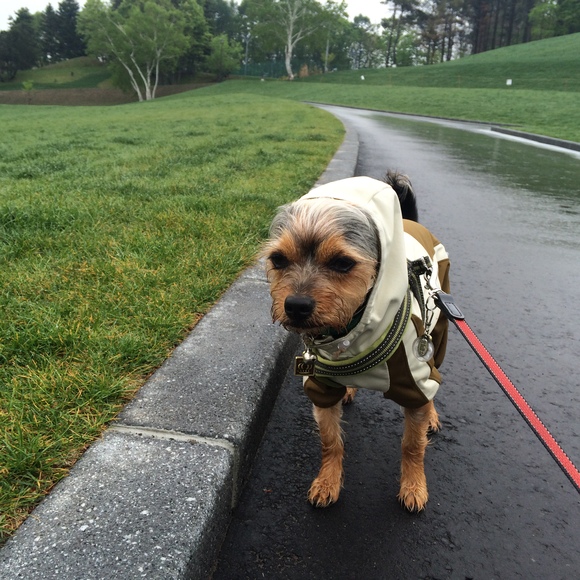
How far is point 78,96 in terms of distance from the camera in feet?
236

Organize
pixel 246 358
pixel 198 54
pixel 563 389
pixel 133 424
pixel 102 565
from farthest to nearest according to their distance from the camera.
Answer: pixel 198 54
pixel 563 389
pixel 246 358
pixel 133 424
pixel 102 565

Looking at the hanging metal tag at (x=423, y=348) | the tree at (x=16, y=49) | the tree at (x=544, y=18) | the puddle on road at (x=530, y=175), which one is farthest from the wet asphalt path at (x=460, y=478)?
the tree at (x=16, y=49)

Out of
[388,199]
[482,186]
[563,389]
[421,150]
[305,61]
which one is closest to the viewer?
[388,199]

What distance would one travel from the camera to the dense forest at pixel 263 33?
194 feet

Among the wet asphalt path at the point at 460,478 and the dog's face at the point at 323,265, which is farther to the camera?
the dog's face at the point at 323,265

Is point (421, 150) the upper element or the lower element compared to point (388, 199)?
lower

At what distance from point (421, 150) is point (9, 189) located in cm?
1004

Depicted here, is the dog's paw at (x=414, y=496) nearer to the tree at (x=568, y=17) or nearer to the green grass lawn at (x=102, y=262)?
the green grass lawn at (x=102, y=262)

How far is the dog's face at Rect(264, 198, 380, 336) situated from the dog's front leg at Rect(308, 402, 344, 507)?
18.4 inches

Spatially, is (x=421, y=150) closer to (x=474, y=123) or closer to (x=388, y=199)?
(x=388, y=199)

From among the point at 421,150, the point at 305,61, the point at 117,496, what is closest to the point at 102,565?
the point at 117,496

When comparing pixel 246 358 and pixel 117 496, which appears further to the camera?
pixel 246 358

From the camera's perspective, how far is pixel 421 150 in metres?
13.1

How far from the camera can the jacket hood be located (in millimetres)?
1999
